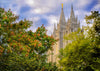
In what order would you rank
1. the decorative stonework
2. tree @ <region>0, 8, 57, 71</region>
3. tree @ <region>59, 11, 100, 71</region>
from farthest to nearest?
1. the decorative stonework
2. tree @ <region>59, 11, 100, 71</region>
3. tree @ <region>0, 8, 57, 71</region>

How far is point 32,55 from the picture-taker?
8.58 metres

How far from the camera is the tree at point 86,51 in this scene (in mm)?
12075

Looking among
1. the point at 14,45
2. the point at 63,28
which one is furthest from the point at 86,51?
the point at 63,28

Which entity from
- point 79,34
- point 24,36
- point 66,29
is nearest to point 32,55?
point 24,36

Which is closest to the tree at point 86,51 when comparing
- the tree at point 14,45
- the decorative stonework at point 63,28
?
the tree at point 14,45

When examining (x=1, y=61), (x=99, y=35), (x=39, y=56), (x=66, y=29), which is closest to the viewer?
(x=1, y=61)

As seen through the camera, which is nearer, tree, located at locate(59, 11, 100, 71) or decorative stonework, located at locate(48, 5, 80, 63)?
tree, located at locate(59, 11, 100, 71)

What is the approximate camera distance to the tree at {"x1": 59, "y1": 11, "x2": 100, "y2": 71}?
12.1 m

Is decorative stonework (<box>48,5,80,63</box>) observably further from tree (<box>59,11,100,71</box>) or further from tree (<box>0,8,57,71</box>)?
tree (<box>0,8,57,71</box>)

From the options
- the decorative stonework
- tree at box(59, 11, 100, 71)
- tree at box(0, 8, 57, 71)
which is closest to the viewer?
tree at box(0, 8, 57, 71)

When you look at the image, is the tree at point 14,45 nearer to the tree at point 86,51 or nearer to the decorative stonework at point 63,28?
the tree at point 86,51

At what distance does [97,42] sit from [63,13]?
45198 mm

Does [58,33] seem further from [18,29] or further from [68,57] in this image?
[18,29]

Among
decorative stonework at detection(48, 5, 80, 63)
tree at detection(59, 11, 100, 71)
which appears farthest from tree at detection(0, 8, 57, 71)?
decorative stonework at detection(48, 5, 80, 63)
